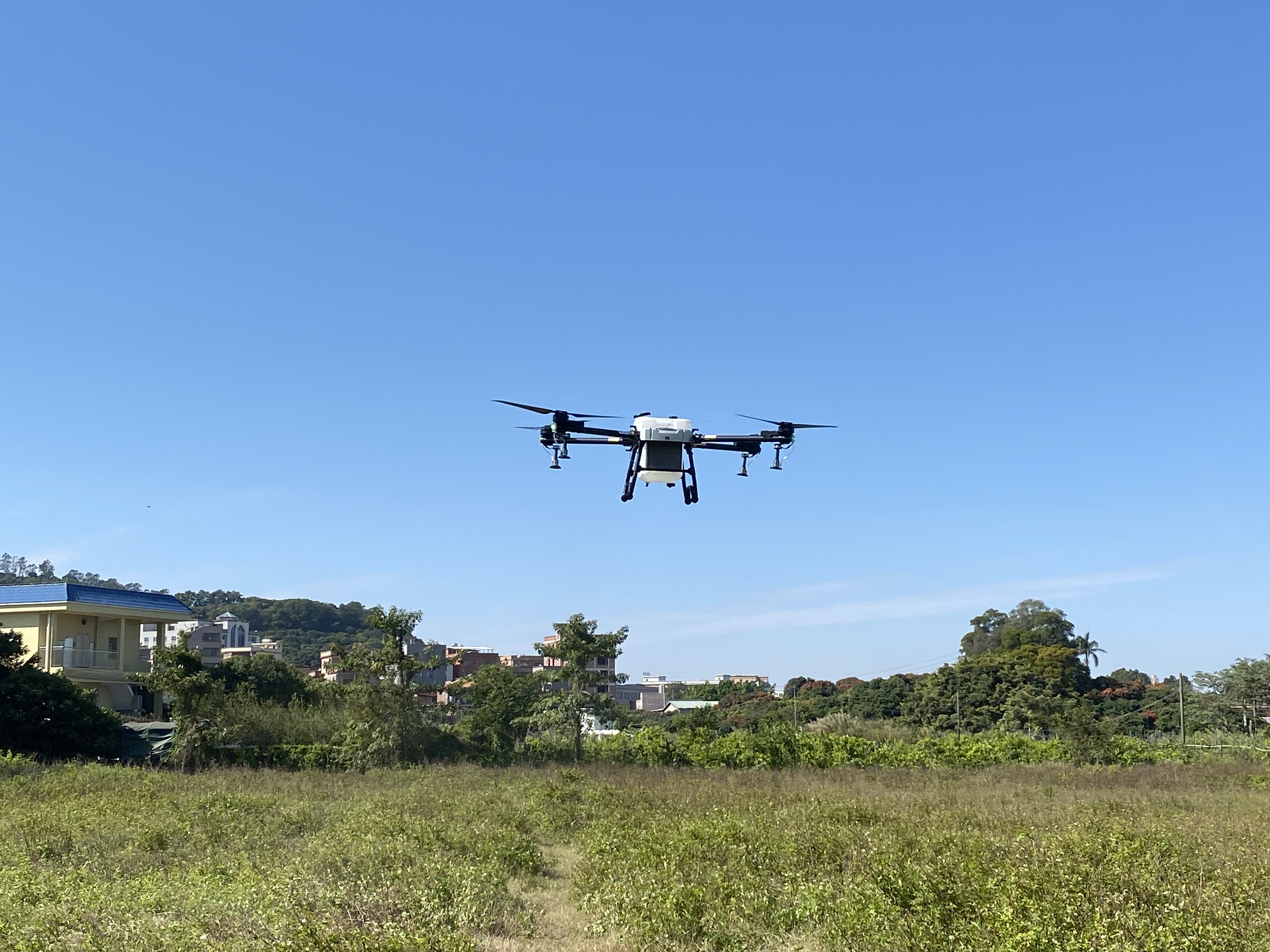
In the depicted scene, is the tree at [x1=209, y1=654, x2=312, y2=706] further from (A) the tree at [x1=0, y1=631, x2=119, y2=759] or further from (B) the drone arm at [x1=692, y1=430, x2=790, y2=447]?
(B) the drone arm at [x1=692, y1=430, x2=790, y2=447]

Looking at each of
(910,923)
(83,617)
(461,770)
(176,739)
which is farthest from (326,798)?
(83,617)

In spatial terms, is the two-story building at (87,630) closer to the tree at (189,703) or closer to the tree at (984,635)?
the tree at (189,703)

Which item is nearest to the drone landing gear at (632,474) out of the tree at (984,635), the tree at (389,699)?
the tree at (389,699)

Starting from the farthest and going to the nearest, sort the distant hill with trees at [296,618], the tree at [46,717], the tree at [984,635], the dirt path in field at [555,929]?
the distant hill with trees at [296,618] → the tree at [984,635] → the tree at [46,717] → the dirt path in field at [555,929]

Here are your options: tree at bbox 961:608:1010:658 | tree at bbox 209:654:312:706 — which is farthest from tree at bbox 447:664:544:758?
tree at bbox 961:608:1010:658

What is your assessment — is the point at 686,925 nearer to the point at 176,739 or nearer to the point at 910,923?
the point at 910,923

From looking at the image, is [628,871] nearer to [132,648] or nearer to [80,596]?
[80,596]
